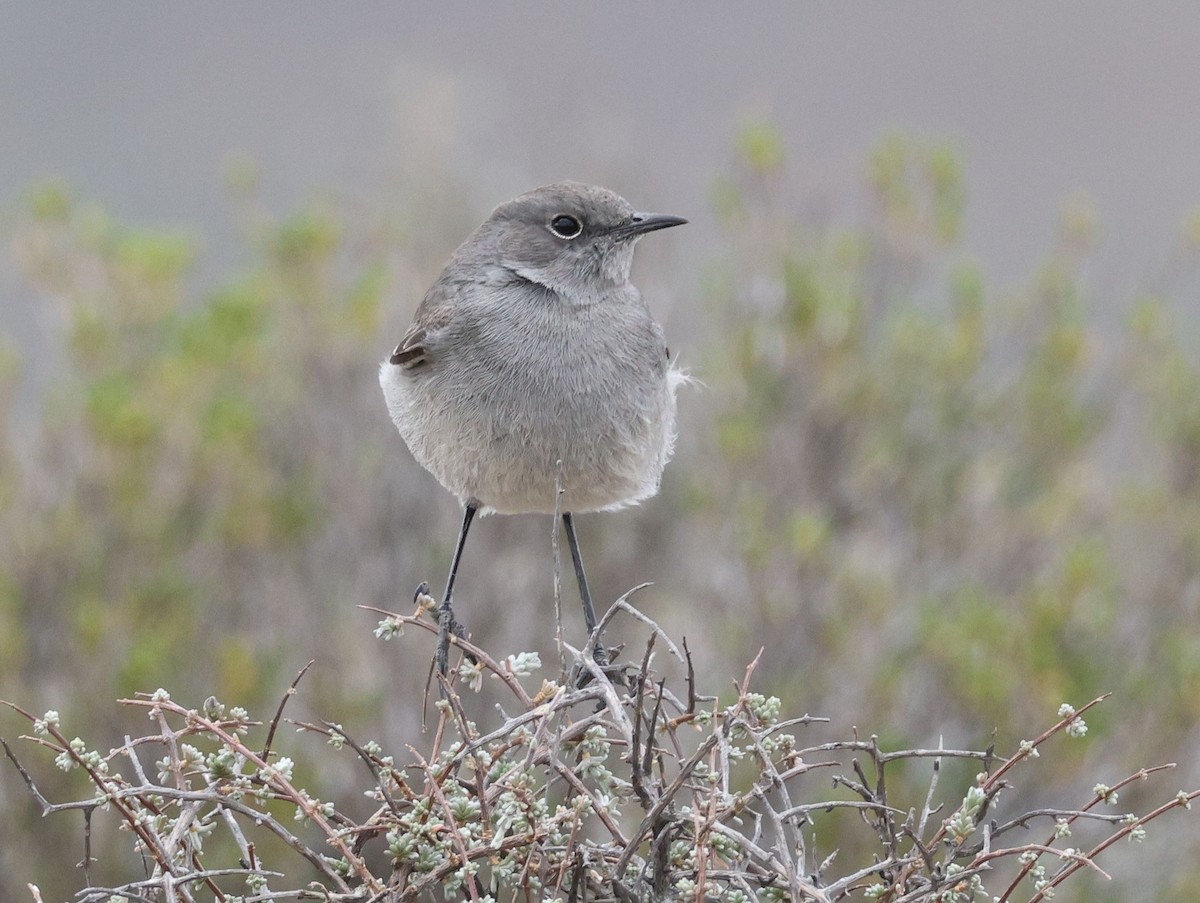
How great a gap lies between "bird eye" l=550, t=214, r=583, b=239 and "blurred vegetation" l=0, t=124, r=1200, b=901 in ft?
12.0

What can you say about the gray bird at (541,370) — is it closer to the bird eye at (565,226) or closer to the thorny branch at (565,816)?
the bird eye at (565,226)

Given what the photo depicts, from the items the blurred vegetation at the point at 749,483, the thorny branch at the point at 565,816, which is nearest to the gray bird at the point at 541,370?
the thorny branch at the point at 565,816

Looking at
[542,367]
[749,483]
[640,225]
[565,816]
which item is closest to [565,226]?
[640,225]

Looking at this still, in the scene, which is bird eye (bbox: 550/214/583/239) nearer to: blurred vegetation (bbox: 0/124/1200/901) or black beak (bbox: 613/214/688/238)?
black beak (bbox: 613/214/688/238)

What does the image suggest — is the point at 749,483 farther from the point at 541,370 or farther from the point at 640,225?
the point at 541,370

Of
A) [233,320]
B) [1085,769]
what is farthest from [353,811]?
[1085,769]

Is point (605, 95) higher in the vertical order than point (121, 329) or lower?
higher

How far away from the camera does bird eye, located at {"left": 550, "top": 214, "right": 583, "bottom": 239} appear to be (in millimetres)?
4562

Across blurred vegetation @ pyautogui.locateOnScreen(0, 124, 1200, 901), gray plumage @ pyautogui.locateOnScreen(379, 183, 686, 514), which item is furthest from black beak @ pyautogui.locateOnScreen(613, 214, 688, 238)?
blurred vegetation @ pyautogui.locateOnScreen(0, 124, 1200, 901)

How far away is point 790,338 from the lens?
336 inches

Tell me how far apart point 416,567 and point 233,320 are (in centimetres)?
179

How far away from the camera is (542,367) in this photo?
420 cm

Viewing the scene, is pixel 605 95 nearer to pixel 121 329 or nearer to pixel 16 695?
pixel 121 329

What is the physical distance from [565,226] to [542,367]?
0.59m
